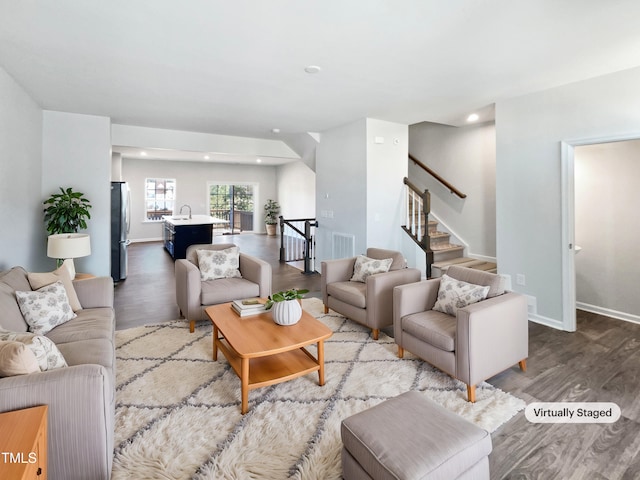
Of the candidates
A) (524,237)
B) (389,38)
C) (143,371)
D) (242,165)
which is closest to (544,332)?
(524,237)

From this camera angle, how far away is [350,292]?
11.7ft

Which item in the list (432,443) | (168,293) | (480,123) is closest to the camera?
(432,443)

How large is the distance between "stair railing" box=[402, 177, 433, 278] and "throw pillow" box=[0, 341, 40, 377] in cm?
468

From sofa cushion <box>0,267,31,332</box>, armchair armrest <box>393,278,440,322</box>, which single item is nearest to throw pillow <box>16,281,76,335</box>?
sofa cushion <box>0,267,31,332</box>

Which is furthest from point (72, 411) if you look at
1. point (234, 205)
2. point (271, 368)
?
point (234, 205)

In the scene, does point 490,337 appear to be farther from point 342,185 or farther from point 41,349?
point 342,185

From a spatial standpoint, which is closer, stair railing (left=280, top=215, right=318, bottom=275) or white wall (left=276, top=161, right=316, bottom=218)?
stair railing (left=280, top=215, right=318, bottom=275)

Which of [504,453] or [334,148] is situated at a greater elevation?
[334,148]

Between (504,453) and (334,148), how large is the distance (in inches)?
195

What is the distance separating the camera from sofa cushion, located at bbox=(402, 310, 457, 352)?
243cm

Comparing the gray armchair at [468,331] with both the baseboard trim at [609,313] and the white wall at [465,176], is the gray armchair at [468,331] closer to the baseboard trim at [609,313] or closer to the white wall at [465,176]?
the baseboard trim at [609,313]

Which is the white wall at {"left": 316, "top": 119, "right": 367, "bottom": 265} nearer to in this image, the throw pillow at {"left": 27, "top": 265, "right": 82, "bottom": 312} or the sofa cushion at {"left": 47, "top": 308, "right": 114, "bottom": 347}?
the sofa cushion at {"left": 47, "top": 308, "right": 114, "bottom": 347}

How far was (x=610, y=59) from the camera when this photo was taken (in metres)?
2.96

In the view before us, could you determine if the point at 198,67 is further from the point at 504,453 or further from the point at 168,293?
the point at 504,453
